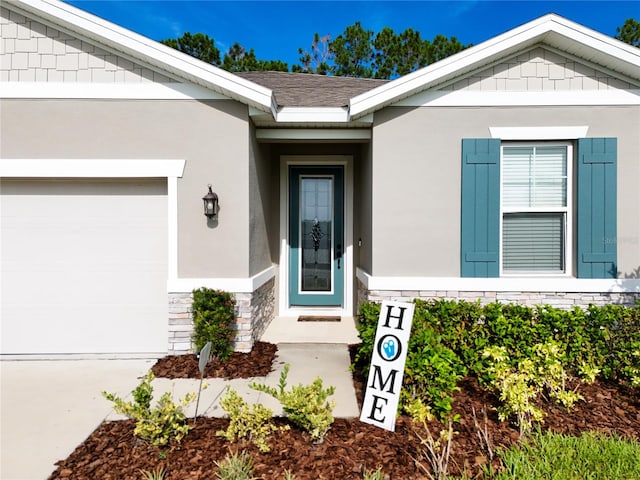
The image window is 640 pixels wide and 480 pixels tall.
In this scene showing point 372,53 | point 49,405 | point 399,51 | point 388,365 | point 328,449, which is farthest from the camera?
point 372,53

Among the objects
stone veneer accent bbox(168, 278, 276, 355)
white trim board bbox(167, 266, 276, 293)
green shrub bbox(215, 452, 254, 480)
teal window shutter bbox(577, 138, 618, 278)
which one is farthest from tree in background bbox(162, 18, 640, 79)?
green shrub bbox(215, 452, 254, 480)

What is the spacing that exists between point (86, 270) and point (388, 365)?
4355 millimetres

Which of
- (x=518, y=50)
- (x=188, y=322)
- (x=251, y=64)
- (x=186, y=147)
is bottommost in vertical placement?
(x=188, y=322)

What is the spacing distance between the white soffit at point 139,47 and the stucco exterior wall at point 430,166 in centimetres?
182

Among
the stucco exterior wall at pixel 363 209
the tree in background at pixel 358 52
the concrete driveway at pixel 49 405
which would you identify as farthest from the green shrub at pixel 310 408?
the tree in background at pixel 358 52

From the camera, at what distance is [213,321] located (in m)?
4.62

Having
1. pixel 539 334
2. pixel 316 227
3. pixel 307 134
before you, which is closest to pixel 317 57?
pixel 316 227

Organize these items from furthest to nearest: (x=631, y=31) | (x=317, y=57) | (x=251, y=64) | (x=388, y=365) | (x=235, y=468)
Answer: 1. (x=317, y=57)
2. (x=251, y=64)
3. (x=631, y=31)
4. (x=388, y=365)
5. (x=235, y=468)

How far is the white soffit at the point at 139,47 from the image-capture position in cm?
461

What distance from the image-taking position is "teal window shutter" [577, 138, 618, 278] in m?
4.98

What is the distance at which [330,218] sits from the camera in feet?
22.8

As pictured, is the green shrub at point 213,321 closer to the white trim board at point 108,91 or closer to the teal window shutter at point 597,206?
the white trim board at point 108,91

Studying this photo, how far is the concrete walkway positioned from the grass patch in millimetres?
1333

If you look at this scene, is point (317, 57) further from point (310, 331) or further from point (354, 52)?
point (310, 331)
